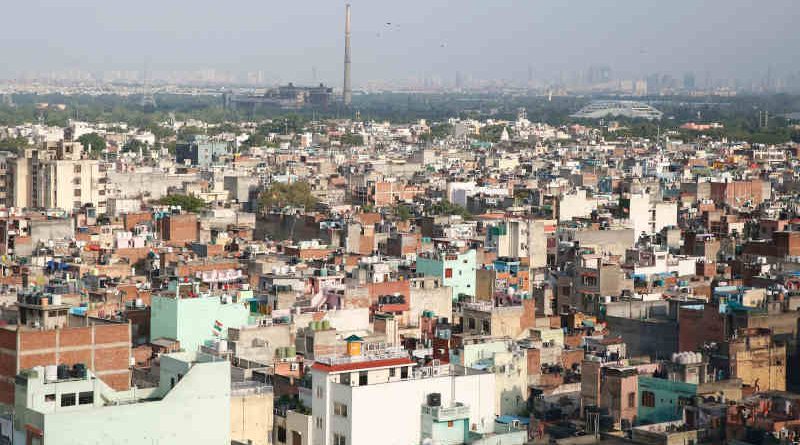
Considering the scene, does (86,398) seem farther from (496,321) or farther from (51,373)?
(496,321)

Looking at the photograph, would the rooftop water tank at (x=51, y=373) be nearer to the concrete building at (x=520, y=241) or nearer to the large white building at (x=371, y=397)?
the large white building at (x=371, y=397)

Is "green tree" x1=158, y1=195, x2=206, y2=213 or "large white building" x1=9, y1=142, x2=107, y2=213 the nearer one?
"large white building" x1=9, y1=142, x2=107, y2=213

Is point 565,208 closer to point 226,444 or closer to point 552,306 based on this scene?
point 552,306

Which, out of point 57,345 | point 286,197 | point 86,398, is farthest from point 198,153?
point 86,398

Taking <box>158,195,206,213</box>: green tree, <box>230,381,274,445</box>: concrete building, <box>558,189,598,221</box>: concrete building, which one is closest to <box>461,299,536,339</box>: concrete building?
<box>230,381,274,445</box>: concrete building

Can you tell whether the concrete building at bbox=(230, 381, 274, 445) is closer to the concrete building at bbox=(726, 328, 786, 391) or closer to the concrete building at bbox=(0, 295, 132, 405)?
the concrete building at bbox=(0, 295, 132, 405)

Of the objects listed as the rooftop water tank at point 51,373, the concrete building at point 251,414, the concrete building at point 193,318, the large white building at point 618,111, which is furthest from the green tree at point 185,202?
the large white building at point 618,111
